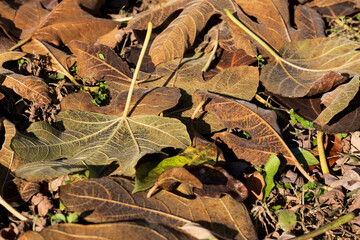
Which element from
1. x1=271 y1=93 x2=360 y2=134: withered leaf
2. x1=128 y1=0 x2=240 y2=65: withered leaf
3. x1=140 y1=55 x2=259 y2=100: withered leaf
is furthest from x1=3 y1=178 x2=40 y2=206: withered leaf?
x1=271 y1=93 x2=360 y2=134: withered leaf

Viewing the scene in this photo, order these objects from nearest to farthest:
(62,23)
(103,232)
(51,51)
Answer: (103,232) → (51,51) → (62,23)

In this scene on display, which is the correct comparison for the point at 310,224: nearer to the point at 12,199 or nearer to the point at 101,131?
the point at 101,131

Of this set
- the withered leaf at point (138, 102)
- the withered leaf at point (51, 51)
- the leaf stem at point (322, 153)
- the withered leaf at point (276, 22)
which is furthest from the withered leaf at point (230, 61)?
the withered leaf at point (51, 51)

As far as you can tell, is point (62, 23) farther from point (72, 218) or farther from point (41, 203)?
point (72, 218)

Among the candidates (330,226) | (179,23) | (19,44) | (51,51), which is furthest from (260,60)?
(19,44)

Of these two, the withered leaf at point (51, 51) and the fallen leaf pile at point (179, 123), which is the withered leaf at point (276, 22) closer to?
the fallen leaf pile at point (179, 123)
